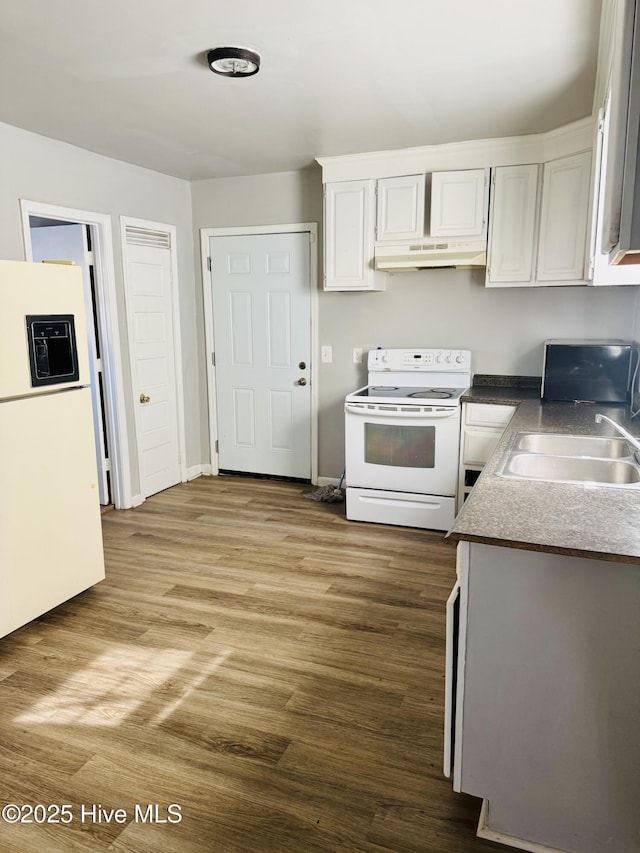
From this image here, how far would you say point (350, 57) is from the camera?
8.15 ft

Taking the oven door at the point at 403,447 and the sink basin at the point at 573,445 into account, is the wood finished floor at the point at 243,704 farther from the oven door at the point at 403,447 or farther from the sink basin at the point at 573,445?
the sink basin at the point at 573,445

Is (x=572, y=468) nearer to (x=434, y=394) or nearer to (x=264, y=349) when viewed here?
(x=434, y=394)

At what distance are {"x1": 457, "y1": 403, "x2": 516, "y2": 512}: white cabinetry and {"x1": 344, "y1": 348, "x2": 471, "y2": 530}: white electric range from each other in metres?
0.05

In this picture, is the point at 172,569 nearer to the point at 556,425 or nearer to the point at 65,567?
the point at 65,567

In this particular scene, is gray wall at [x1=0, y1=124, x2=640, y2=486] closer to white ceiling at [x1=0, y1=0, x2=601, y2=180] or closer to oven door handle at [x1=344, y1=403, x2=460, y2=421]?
white ceiling at [x1=0, y1=0, x2=601, y2=180]

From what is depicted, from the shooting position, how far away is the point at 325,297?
184 inches

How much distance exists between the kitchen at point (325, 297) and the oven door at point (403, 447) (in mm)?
738

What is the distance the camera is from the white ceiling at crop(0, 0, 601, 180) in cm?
214

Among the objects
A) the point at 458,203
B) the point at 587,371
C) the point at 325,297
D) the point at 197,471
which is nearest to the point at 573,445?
the point at 587,371

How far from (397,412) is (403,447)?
236mm

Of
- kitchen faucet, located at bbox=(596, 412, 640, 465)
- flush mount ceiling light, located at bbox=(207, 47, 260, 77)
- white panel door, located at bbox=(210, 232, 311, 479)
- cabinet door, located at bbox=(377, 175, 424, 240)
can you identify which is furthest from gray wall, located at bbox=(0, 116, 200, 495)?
kitchen faucet, located at bbox=(596, 412, 640, 465)

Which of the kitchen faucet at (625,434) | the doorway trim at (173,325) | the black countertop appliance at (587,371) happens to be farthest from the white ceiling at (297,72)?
the kitchen faucet at (625,434)

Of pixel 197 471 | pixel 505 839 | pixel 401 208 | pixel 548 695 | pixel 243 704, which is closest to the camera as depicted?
pixel 548 695

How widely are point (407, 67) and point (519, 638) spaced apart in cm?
234
